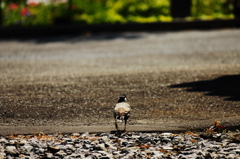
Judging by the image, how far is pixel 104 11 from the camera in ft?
53.7

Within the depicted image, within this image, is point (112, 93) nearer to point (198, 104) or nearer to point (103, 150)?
point (198, 104)

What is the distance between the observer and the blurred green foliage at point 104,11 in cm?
1569

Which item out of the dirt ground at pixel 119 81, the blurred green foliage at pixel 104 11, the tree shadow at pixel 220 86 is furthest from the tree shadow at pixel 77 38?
the tree shadow at pixel 220 86

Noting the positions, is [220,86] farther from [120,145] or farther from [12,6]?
[12,6]

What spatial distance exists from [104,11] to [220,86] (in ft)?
32.5

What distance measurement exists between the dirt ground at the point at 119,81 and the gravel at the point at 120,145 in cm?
27

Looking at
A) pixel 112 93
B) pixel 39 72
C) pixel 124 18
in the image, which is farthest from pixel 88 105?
pixel 124 18

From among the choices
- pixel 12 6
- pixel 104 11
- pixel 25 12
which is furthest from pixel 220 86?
pixel 12 6

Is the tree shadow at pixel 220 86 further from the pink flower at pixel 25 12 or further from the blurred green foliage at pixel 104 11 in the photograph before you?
the pink flower at pixel 25 12

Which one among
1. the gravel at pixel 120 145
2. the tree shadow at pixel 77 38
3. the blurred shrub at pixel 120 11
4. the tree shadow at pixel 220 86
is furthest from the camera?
the blurred shrub at pixel 120 11

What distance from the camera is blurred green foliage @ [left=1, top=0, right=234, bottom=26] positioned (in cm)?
1569

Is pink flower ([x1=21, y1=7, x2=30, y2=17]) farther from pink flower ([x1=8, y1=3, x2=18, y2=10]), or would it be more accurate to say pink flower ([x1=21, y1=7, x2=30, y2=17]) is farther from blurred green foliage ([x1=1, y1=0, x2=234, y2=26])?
pink flower ([x1=8, y1=3, x2=18, y2=10])

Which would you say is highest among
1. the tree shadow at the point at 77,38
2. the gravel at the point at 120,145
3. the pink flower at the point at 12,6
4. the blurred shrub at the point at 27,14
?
the pink flower at the point at 12,6

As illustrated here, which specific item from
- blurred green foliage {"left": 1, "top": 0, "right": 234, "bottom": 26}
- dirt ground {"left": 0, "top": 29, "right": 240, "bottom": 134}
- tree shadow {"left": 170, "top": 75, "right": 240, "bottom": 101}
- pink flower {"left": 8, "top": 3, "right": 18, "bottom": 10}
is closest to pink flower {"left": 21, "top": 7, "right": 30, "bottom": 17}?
blurred green foliage {"left": 1, "top": 0, "right": 234, "bottom": 26}
